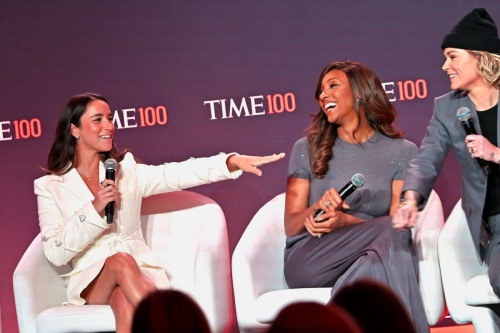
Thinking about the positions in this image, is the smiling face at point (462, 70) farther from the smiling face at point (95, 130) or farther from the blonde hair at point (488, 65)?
the smiling face at point (95, 130)

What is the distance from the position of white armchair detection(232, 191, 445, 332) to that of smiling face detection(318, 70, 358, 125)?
0.58m

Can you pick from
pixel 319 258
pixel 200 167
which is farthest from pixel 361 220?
pixel 200 167

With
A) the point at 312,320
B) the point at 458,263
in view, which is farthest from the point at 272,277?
the point at 312,320

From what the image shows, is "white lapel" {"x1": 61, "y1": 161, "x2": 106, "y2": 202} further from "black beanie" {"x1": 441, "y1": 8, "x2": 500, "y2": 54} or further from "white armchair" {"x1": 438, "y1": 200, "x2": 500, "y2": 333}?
"black beanie" {"x1": 441, "y1": 8, "x2": 500, "y2": 54}

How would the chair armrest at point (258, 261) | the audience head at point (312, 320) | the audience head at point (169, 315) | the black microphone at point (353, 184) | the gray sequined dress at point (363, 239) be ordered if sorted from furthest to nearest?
the chair armrest at point (258, 261) < the gray sequined dress at point (363, 239) < the black microphone at point (353, 184) < the audience head at point (169, 315) < the audience head at point (312, 320)

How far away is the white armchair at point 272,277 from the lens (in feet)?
10.2

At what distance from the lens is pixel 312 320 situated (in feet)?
3.61

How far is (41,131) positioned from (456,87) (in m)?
2.51

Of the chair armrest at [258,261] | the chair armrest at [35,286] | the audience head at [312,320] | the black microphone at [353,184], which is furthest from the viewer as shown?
the chair armrest at [35,286]

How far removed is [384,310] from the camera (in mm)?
1244

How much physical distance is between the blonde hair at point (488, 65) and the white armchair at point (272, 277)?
642 millimetres

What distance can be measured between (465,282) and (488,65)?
928mm

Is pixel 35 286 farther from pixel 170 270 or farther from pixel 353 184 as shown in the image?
pixel 353 184

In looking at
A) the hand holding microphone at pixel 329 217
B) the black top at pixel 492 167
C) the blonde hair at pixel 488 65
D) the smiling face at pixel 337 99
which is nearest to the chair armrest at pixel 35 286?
the hand holding microphone at pixel 329 217
